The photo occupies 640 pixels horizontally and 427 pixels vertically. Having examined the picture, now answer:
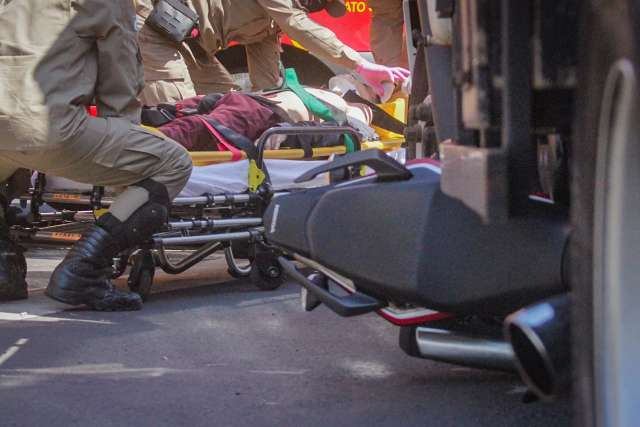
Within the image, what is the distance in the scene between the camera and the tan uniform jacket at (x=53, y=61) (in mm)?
3842

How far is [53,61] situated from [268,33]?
259 cm

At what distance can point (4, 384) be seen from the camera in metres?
2.94

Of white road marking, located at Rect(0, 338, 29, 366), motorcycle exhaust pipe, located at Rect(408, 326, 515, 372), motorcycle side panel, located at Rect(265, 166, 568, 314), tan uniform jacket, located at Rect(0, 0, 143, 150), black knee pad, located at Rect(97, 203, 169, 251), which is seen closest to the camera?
motorcycle side panel, located at Rect(265, 166, 568, 314)

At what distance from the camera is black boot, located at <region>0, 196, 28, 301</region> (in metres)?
4.28

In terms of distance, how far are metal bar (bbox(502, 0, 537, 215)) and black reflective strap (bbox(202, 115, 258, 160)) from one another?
3089 mm

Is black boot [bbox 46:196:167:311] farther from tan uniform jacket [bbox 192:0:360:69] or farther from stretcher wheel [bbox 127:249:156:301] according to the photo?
tan uniform jacket [bbox 192:0:360:69]

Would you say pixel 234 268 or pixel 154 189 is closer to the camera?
pixel 154 189

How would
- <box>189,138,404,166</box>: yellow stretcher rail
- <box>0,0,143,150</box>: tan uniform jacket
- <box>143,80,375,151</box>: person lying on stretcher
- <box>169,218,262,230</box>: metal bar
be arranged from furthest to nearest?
<box>143,80,375,151</box>: person lying on stretcher, <box>189,138,404,166</box>: yellow stretcher rail, <box>169,218,262,230</box>: metal bar, <box>0,0,143,150</box>: tan uniform jacket

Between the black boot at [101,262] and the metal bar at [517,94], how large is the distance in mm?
2685

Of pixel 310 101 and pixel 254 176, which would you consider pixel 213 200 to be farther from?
pixel 310 101

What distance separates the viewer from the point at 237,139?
466 centimetres

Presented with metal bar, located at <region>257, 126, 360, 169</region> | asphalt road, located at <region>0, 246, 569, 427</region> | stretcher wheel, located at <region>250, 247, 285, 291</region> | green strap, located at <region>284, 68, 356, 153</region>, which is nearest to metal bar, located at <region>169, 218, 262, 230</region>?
stretcher wheel, located at <region>250, 247, 285, 291</region>

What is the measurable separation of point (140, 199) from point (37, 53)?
68cm

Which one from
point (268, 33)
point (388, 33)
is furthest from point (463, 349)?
point (388, 33)
